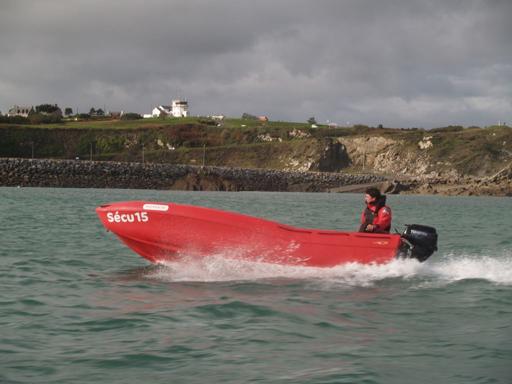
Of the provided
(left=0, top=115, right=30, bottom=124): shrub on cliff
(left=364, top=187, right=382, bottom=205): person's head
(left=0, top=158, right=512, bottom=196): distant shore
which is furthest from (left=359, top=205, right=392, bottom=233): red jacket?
(left=0, top=115, right=30, bottom=124): shrub on cliff

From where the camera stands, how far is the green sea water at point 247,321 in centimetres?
761

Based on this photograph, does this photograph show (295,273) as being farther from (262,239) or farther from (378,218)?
(378,218)

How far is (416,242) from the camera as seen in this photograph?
1420cm

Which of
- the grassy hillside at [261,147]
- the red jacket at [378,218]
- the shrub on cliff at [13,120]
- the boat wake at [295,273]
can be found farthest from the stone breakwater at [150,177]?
the red jacket at [378,218]

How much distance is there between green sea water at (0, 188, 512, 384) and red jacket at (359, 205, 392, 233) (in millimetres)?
788

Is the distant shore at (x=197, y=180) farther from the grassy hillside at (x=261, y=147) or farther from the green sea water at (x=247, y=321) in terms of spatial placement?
the green sea water at (x=247, y=321)

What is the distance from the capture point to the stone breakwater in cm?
7519

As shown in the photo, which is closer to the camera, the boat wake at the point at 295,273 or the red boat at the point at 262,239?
the boat wake at the point at 295,273

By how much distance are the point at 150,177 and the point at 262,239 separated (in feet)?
228

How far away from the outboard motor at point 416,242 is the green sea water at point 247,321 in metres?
0.23

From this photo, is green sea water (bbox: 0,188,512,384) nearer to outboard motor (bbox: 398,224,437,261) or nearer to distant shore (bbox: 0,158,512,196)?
outboard motor (bbox: 398,224,437,261)

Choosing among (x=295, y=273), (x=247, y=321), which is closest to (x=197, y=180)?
(x=295, y=273)

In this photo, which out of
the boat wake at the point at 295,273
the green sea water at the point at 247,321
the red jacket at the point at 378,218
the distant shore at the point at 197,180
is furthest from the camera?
the distant shore at the point at 197,180

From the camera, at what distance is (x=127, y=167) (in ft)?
271
